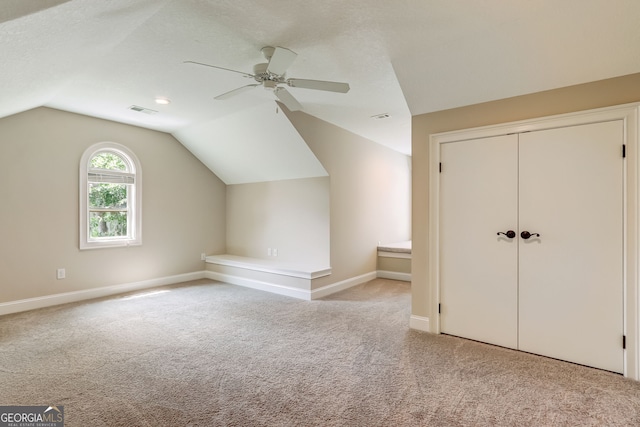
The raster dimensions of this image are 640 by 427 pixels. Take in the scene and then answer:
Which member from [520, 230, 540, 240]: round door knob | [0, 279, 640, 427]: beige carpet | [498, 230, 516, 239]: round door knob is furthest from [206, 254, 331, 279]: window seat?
[520, 230, 540, 240]: round door knob

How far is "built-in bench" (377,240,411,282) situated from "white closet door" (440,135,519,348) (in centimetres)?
243

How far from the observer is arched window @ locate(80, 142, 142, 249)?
14.7 feet

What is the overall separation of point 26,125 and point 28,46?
275cm

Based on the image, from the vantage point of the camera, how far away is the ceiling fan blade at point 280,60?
7.32ft

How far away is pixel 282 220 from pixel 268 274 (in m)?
0.97

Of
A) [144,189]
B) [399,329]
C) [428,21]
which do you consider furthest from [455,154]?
[144,189]

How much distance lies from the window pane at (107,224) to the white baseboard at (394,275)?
172 inches

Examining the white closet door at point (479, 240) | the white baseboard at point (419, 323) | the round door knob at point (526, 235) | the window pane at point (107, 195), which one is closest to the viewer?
the round door knob at point (526, 235)

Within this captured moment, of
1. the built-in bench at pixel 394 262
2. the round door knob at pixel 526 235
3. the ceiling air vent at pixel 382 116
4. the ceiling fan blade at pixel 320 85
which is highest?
the ceiling air vent at pixel 382 116

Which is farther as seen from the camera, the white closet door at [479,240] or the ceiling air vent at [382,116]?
the ceiling air vent at [382,116]

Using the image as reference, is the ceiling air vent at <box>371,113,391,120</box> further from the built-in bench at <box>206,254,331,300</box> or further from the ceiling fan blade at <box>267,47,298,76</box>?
the built-in bench at <box>206,254,331,300</box>
